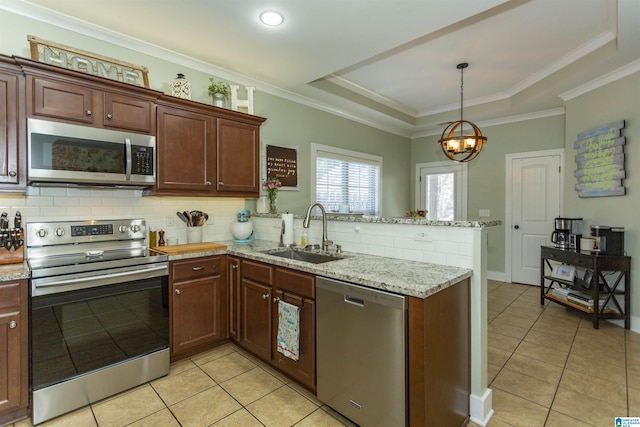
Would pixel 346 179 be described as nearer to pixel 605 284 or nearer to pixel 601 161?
pixel 601 161

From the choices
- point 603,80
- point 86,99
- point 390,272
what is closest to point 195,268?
point 86,99

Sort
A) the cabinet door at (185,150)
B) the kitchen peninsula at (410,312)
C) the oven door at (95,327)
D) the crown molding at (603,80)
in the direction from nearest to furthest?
the kitchen peninsula at (410,312) < the oven door at (95,327) < the cabinet door at (185,150) < the crown molding at (603,80)

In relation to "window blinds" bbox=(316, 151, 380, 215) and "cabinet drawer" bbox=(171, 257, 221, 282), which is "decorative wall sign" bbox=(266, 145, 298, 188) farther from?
"cabinet drawer" bbox=(171, 257, 221, 282)

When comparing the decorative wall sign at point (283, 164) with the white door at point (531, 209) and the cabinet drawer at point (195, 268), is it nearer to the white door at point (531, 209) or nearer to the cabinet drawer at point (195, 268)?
the cabinet drawer at point (195, 268)

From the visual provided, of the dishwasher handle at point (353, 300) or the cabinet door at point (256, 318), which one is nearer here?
the dishwasher handle at point (353, 300)

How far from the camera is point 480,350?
1896mm

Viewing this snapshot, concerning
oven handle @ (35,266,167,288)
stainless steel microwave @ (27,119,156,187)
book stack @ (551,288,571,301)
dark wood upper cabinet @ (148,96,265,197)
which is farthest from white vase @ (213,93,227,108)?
book stack @ (551,288,571,301)

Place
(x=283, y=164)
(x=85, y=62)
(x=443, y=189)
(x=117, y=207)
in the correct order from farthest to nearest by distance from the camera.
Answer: (x=443, y=189) → (x=283, y=164) → (x=117, y=207) → (x=85, y=62)

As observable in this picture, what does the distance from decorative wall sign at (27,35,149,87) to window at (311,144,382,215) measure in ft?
7.58

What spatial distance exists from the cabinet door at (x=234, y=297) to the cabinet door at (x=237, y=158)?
772mm

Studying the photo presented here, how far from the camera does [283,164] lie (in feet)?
13.0

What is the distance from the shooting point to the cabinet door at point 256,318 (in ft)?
7.74

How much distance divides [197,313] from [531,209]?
5.05 metres

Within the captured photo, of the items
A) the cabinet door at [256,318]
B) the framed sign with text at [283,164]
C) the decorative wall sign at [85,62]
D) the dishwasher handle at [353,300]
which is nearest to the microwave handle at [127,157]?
the decorative wall sign at [85,62]
